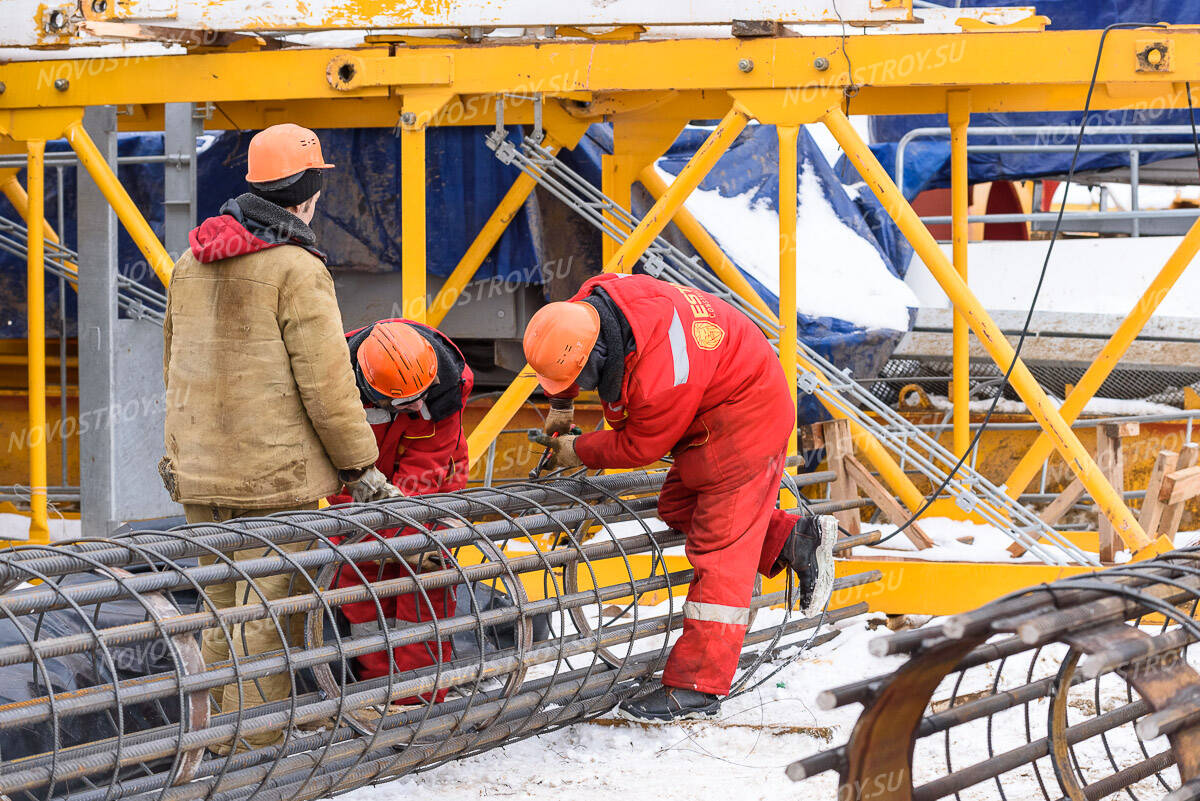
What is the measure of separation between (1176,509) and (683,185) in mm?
3138

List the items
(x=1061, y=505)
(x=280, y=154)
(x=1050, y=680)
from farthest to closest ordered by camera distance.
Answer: (x=1061, y=505), (x=280, y=154), (x=1050, y=680)

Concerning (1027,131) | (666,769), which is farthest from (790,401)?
(1027,131)

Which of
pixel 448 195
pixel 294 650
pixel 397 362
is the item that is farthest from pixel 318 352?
pixel 448 195

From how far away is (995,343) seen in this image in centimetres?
602

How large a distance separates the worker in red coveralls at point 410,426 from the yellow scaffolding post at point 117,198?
1812 mm

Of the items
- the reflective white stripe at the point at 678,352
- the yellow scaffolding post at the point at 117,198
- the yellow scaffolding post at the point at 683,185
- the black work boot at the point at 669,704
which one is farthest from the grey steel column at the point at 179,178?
the black work boot at the point at 669,704

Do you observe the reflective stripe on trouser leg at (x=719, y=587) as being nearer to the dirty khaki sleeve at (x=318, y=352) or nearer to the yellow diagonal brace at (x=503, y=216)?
the dirty khaki sleeve at (x=318, y=352)

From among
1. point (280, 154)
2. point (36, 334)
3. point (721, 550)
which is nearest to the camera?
point (280, 154)

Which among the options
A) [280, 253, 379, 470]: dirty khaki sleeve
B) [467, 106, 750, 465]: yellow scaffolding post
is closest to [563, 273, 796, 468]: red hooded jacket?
[280, 253, 379, 470]: dirty khaki sleeve

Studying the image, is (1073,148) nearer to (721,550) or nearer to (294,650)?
(721,550)

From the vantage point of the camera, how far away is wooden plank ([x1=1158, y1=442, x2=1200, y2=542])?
22.5ft

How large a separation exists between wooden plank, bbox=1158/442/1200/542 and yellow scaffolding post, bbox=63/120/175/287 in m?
5.29

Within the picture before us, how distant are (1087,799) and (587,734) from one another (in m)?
2.03

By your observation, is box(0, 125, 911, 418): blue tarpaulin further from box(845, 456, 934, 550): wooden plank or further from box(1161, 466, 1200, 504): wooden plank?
box(1161, 466, 1200, 504): wooden plank
